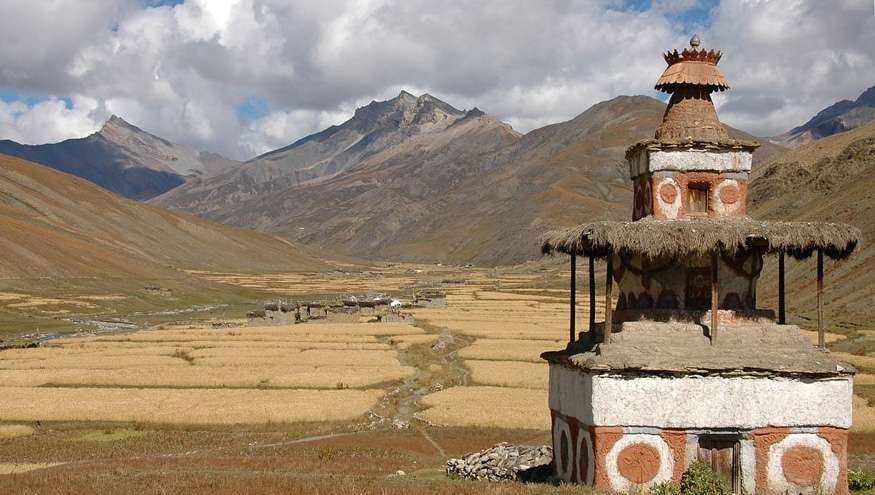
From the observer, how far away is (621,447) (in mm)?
19641

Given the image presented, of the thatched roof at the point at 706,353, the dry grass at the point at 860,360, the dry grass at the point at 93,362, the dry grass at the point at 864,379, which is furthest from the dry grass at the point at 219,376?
the thatched roof at the point at 706,353

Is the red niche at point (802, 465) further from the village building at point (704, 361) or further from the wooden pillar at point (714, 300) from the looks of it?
the wooden pillar at point (714, 300)

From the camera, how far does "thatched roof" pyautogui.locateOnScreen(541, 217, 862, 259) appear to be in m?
19.8

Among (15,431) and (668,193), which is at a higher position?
(668,193)

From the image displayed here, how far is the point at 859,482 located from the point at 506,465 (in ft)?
29.0

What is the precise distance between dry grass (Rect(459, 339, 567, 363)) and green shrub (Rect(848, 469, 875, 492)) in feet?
102

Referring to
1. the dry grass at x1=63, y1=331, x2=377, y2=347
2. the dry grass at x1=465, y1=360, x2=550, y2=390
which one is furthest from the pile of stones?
Result: the dry grass at x1=63, y1=331, x2=377, y2=347

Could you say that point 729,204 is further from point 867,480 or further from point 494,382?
point 494,382

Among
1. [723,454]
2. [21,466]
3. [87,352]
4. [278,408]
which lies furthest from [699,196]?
[87,352]

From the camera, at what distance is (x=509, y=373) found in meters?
47.5

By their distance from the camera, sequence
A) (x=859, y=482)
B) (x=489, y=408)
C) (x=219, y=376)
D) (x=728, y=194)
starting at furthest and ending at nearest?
(x=219, y=376) < (x=489, y=408) < (x=859, y=482) < (x=728, y=194)

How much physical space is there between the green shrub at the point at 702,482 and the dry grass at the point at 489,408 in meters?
14.4

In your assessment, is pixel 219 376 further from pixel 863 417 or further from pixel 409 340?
pixel 863 417

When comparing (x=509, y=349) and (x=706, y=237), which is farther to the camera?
(x=509, y=349)
